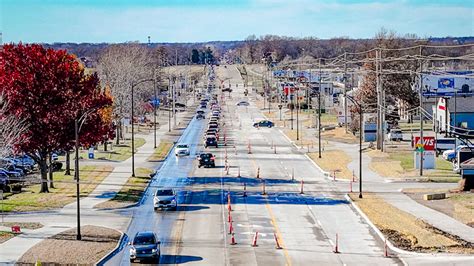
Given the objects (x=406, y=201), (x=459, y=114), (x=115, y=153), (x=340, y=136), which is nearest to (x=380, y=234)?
(x=406, y=201)

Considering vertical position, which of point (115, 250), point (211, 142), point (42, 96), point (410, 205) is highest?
point (42, 96)

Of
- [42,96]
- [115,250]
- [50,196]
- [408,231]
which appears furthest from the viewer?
[42,96]

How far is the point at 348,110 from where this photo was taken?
355 ft

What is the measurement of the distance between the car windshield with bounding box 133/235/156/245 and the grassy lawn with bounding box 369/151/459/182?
29671 mm

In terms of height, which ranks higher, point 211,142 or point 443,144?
point 443,144

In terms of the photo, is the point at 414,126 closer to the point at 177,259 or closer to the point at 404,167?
the point at 404,167

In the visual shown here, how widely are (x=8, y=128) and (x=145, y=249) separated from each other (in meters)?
19.0

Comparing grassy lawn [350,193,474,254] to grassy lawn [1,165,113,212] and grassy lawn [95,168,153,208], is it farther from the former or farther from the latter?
grassy lawn [1,165,113,212]

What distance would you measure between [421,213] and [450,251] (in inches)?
389

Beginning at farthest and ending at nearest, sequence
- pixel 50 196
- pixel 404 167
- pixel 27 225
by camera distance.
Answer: pixel 404 167 → pixel 50 196 → pixel 27 225

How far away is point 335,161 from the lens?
69.6 m

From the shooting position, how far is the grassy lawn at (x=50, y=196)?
46.5 meters

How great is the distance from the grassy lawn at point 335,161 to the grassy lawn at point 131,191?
15106mm

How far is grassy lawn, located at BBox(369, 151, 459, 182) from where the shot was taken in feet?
191
